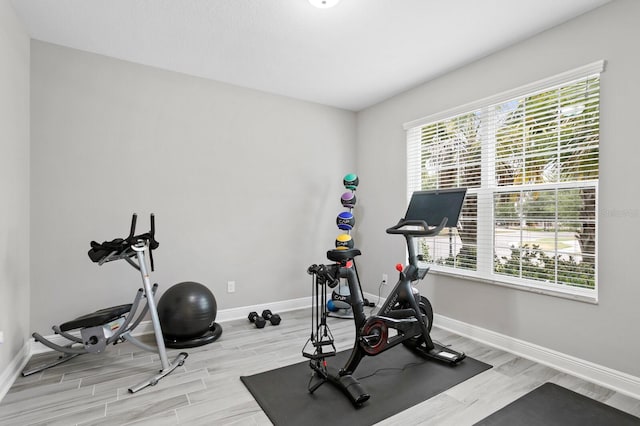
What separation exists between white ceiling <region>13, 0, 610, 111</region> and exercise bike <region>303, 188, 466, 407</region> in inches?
54.7

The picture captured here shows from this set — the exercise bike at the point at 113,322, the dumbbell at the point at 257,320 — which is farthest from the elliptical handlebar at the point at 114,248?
the dumbbell at the point at 257,320

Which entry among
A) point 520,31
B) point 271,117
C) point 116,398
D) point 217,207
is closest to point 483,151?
point 520,31

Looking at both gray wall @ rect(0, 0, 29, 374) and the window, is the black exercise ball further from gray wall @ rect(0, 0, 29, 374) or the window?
the window

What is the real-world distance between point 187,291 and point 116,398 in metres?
1.04

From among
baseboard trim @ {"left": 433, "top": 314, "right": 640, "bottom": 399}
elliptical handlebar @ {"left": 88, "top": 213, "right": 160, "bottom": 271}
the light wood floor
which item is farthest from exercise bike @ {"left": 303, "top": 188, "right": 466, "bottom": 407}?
elliptical handlebar @ {"left": 88, "top": 213, "right": 160, "bottom": 271}

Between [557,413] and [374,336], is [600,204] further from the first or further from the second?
[374,336]

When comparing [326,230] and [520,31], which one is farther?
[326,230]

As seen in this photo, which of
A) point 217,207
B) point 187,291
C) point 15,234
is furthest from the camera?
point 217,207

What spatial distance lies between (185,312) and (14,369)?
1215 millimetres

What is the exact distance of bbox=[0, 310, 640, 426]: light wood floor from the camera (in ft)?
6.59

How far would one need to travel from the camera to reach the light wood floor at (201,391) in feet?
6.59

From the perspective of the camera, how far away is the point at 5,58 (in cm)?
239

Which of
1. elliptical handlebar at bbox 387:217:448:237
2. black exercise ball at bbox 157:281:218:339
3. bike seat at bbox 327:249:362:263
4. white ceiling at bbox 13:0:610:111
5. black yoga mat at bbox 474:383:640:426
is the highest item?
white ceiling at bbox 13:0:610:111

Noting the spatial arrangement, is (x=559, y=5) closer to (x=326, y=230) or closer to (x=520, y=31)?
(x=520, y=31)
